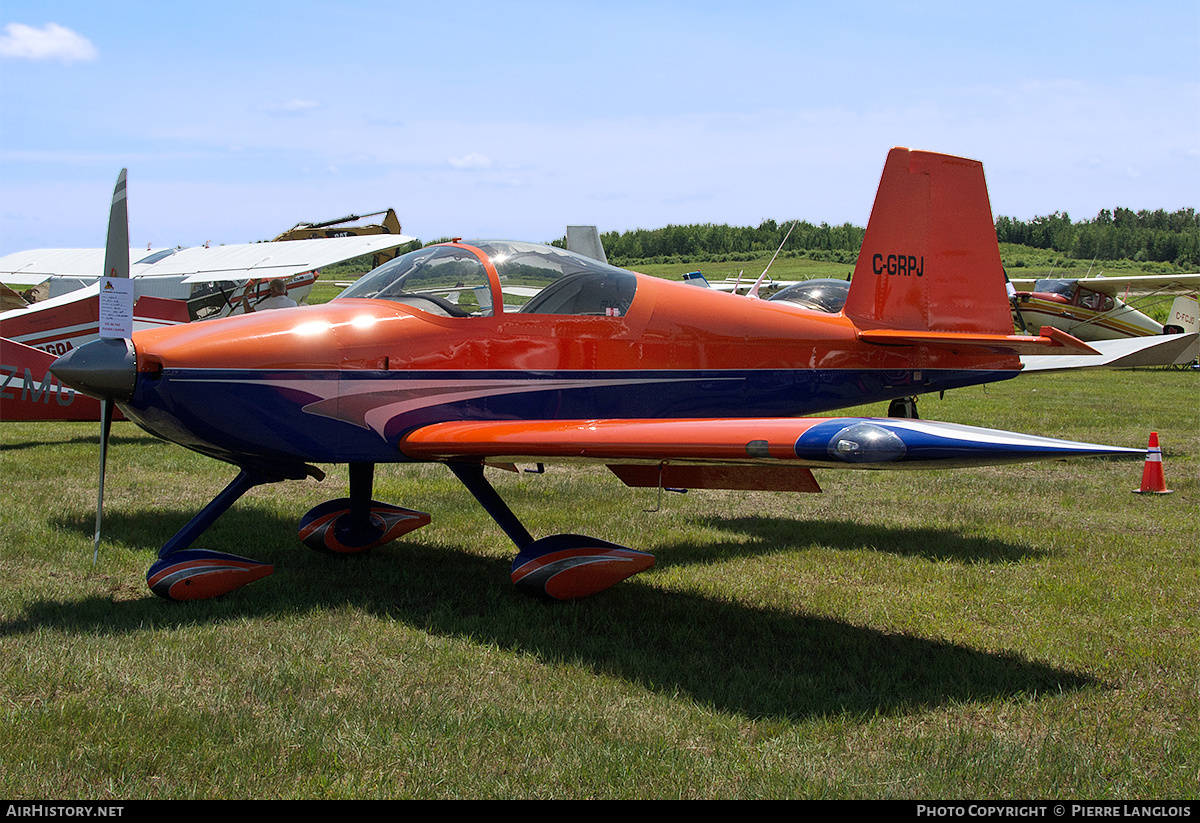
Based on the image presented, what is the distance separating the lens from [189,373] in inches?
191

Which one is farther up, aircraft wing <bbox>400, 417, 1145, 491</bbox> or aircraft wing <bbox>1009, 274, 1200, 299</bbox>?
aircraft wing <bbox>1009, 274, 1200, 299</bbox>

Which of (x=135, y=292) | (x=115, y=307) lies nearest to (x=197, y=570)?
(x=115, y=307)

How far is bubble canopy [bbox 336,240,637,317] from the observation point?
5508 millimetres

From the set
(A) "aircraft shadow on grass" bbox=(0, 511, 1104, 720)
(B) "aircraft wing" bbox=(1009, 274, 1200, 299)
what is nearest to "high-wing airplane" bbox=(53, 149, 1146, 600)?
(A) "aircraft shadow on grass" bbox=(0, 511, 1104, 720)

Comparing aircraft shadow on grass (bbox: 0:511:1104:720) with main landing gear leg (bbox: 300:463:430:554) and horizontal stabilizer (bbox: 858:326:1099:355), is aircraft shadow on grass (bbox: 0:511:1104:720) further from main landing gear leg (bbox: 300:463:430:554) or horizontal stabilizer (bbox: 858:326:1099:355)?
horizontal stabilizer (bbox: 858:326:1099:355)

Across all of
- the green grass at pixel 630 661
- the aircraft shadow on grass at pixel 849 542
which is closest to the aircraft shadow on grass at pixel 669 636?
the green grass at pixel 630 661

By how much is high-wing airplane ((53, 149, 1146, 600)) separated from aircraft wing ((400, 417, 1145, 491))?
0.01m

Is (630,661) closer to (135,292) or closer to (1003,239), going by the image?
(135,292)

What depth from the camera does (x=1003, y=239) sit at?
373 feet

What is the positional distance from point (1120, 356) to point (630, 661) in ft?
20.6

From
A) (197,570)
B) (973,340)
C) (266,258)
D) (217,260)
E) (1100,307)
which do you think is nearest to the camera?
(197,570)

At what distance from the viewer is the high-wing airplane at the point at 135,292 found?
905cm

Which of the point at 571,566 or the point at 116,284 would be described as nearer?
the point at 116,284

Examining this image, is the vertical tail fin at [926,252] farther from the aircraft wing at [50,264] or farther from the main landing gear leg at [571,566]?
the aircraft wing at [50,264]
